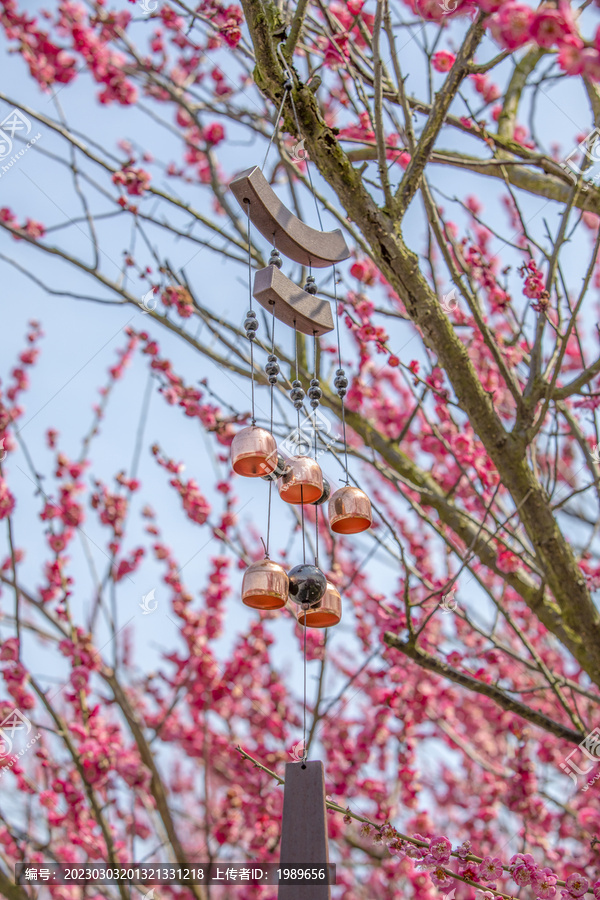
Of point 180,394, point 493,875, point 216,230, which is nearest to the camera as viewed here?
point 493,875

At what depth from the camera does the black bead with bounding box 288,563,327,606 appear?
5.65 feet

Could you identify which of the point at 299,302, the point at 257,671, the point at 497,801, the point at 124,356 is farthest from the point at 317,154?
the point at 497,801

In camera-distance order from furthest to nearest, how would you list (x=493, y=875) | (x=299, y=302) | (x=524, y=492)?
(x=524, y=492), (x=299, y=302), (x=493, y=875)

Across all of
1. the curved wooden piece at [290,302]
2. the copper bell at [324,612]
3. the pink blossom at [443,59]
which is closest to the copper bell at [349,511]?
the copper bell at [324,612]

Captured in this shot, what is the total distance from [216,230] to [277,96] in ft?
3.42

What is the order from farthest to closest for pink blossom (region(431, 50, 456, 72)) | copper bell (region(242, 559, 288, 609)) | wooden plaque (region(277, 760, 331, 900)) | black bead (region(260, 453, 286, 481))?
1. pink blossom (region(431, 50, 456, 72))
2. black bead (region(260, 453, 286, 481))
3. copper bell (region(242, 559, 288, 609))
4. wooden plaque (region(277, 760, 331, 900))

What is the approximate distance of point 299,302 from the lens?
6.32 feet

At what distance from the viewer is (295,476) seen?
70.2 inches

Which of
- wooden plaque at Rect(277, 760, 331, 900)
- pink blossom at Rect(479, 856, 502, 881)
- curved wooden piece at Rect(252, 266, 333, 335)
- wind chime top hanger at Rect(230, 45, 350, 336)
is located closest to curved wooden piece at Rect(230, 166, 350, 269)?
wind chime top hanger at Rect(230, 45, 350, 336)

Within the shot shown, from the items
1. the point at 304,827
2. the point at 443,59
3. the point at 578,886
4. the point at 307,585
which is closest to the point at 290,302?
the point at 307,585

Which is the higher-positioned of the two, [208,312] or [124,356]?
[124,356]

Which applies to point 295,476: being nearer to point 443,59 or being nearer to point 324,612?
point 324,612

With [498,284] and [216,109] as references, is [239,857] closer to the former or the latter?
[498,284]

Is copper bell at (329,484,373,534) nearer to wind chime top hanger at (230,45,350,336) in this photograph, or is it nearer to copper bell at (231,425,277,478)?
copper bell at (231,425,277,478)
